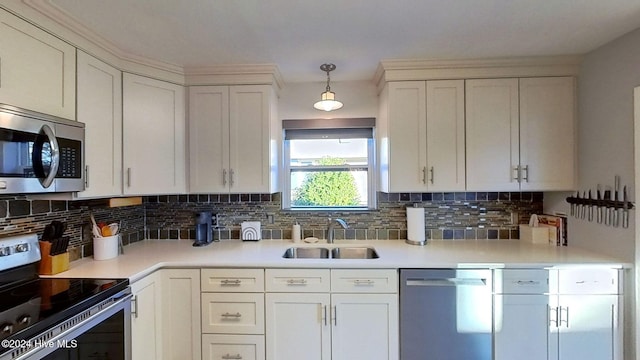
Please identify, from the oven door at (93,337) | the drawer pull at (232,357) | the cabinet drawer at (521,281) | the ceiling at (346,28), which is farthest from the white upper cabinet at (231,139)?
the cabinet drawer at (521,281)

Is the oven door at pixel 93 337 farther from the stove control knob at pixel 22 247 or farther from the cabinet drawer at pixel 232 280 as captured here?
the stove control knob at pixel 22 247

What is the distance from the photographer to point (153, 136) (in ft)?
7.50

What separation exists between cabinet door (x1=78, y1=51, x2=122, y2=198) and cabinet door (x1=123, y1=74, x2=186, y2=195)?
2.3 inches

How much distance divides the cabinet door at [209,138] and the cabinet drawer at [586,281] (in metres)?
2.29

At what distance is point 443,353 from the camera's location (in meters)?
1.97

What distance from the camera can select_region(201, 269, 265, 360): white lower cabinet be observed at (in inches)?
80.3

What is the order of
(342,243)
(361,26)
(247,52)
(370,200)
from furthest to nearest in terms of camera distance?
(370,200) → (342,243) → (247,52) → (361,26)

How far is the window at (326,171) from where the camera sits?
282 centimetres

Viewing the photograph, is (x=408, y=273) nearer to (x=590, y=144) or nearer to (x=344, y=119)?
(x=344, y=119)

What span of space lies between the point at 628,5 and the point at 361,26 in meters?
1.32

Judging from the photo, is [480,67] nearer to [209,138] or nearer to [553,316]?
[553,316]

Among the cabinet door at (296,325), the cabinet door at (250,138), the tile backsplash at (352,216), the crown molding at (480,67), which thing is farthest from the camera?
the tile backsplash at (352,216)

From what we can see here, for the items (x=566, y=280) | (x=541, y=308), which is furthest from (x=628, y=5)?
(x=541, y=308)

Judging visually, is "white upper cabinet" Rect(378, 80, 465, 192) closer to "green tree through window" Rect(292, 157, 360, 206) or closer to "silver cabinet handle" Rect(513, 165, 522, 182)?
"silver cabinet handle" Rect(513, 165, 522, 182)
